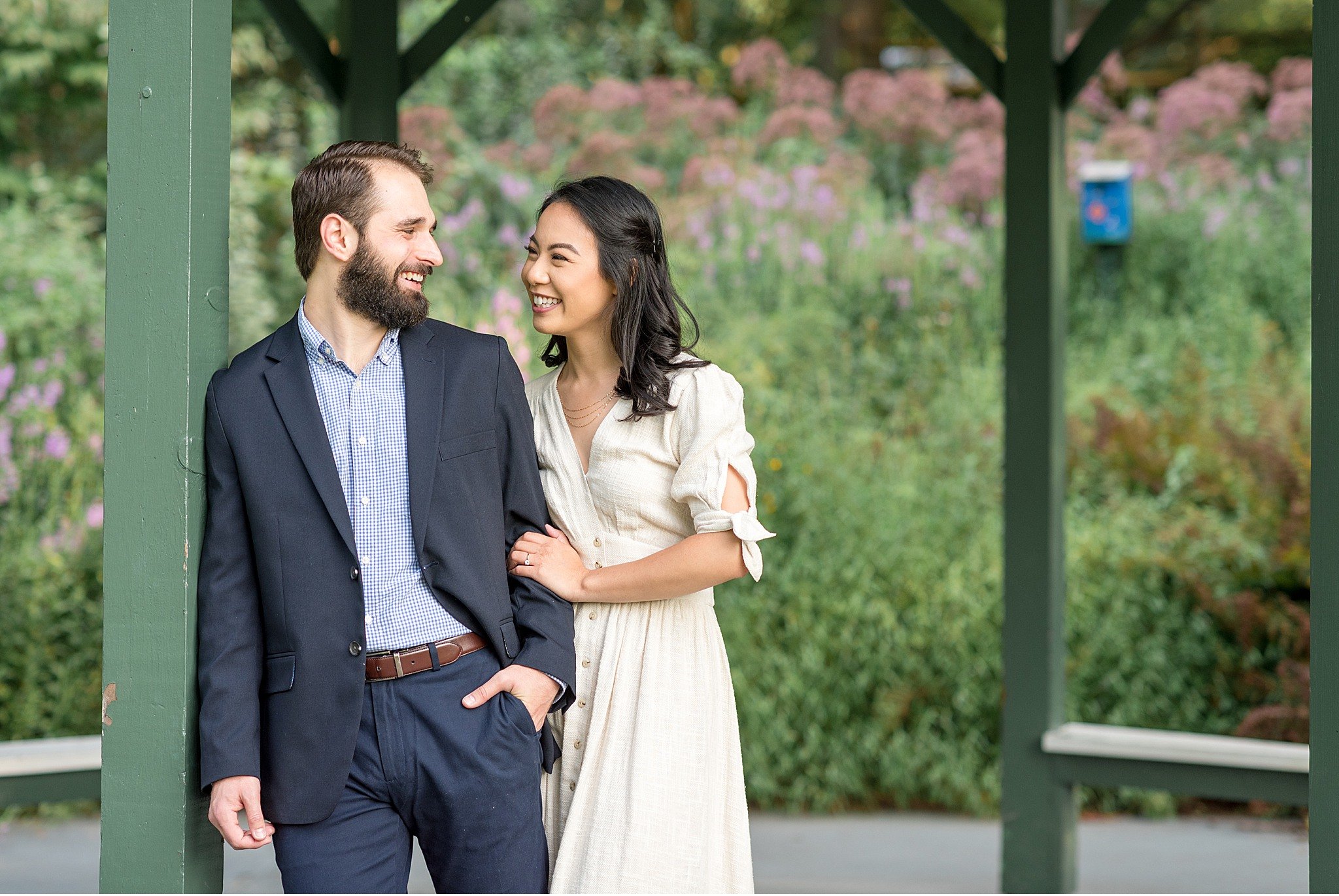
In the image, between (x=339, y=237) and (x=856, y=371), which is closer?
(x=339, y=237)

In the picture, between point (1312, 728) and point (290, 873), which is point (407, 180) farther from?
point (1312, 728)

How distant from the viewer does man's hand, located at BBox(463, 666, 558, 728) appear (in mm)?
2125

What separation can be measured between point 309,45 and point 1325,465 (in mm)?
3048

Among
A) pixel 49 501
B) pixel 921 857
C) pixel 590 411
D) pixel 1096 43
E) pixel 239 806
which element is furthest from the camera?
pixel 49 501

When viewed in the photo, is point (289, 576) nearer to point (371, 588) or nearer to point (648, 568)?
point (371, 588)

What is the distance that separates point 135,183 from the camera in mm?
2053

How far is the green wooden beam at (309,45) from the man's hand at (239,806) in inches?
99.5

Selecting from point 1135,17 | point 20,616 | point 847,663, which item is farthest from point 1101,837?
point 20,616

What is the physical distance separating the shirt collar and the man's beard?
4 cm

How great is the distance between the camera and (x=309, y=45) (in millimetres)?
3998

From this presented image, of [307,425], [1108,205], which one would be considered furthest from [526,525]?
[1108,205]

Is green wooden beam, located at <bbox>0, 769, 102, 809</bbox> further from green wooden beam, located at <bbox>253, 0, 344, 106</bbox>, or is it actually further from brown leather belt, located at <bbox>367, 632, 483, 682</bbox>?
brown leather belt, located at <bbox>367, 632, 483, 682</bbox>

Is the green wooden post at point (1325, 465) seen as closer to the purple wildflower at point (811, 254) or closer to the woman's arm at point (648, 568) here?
the woman's arm at point (648, 568)

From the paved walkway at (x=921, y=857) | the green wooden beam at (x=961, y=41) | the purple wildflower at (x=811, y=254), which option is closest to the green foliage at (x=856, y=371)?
the purple wildflower at (x=811, y=254)
